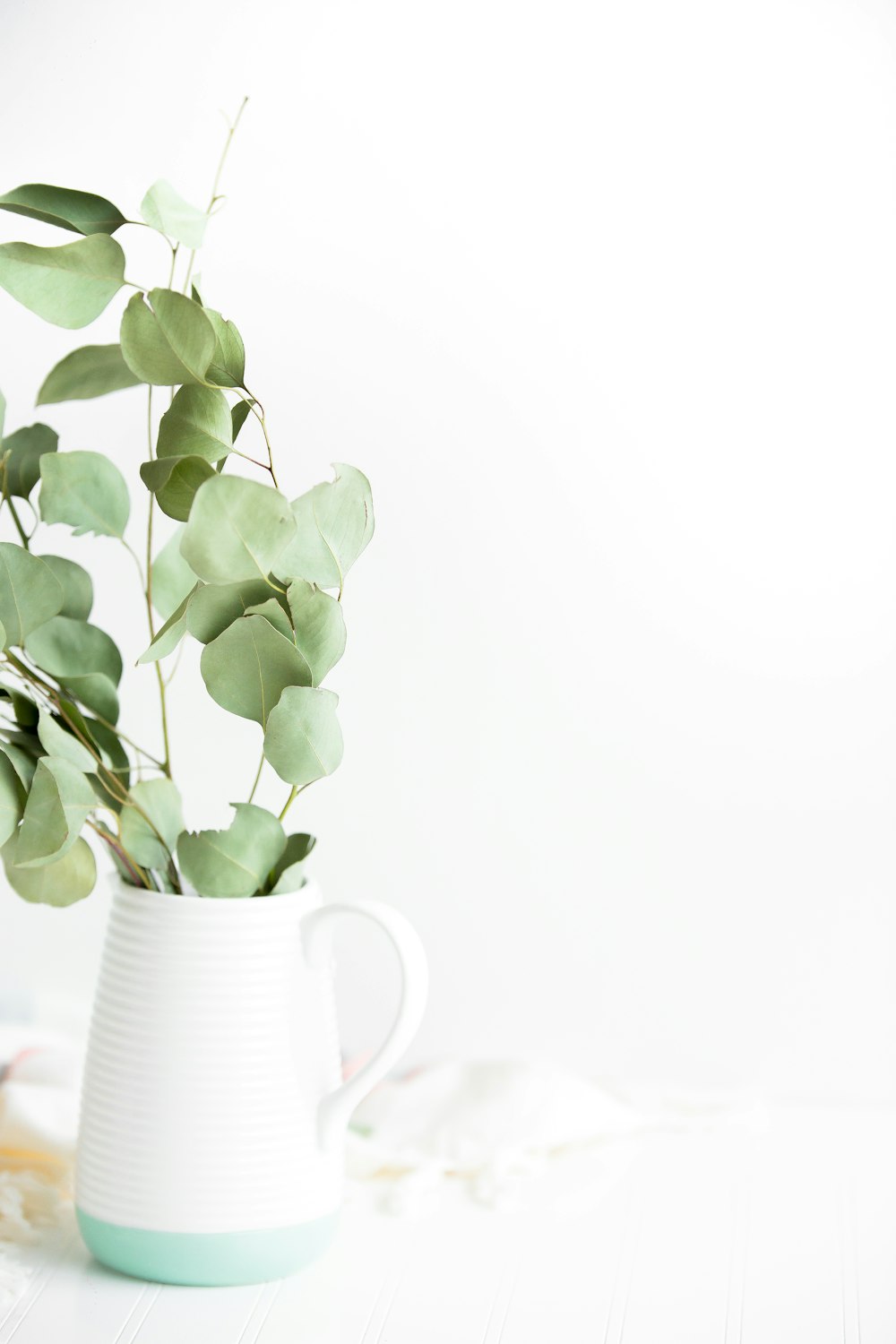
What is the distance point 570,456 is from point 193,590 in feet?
1.30

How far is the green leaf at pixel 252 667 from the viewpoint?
586 millimetres

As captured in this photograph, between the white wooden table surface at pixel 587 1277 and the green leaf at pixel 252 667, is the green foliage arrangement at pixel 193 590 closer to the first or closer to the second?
the green leaf at pixel 252 667

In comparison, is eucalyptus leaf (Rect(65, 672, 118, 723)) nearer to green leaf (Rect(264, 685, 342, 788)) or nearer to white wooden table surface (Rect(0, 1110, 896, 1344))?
green leaf (Rect(264, 685, 342, 788))

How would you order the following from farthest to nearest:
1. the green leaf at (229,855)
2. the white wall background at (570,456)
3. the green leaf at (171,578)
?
the white wall background at (570,456) < the green leaf at (171,578) < the green leaf at (229,855)

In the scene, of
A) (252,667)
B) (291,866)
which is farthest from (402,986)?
(252,667)

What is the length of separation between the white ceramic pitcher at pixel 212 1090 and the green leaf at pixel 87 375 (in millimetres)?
264

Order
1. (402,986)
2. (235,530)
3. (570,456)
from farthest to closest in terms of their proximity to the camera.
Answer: (570,456) < (402,986) < (235,530)

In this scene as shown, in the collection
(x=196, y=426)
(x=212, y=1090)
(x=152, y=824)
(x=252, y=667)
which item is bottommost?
(x=212, y=1090)

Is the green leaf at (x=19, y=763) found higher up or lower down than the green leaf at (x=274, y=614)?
lower down

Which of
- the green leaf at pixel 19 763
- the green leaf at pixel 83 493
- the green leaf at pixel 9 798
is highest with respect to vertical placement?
the green leaf at pixel 83 493

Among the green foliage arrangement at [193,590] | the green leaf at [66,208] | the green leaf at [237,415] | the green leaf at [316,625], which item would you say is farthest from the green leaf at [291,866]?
the green leaf at [66,208]

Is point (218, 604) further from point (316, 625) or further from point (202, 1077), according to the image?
point (202, 1077)

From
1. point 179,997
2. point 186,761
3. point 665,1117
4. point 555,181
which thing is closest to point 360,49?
point 555,181

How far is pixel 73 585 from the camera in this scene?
696mm
